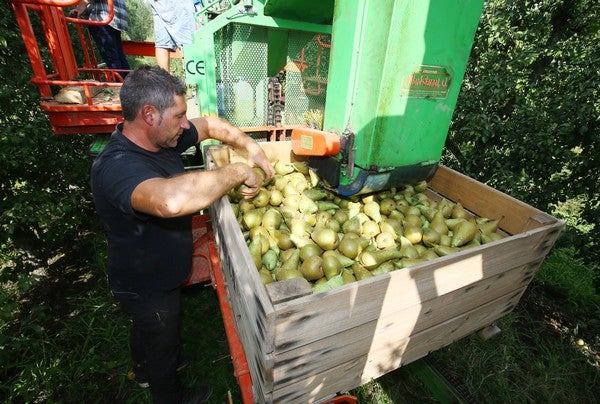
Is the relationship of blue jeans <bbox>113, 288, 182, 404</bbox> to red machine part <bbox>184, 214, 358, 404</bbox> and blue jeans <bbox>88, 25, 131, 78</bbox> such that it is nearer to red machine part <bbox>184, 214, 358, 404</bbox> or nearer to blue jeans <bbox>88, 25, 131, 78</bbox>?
red machine part <bbox>184, 214, 358, 404</bbox>

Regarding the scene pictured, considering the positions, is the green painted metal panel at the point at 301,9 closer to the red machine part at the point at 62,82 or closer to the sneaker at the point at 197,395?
the red machine part at the point at 62,82

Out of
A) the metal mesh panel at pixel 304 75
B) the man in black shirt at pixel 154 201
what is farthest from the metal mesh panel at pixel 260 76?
the man in black shirt at pixel 154 201

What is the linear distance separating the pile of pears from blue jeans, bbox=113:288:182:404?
2.54ft

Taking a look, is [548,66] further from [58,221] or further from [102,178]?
[58,221]

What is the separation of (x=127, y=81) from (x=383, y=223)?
2.07m

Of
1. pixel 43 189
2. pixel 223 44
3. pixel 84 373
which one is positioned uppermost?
pixel 223 44

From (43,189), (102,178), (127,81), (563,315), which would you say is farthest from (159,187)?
(563,315)

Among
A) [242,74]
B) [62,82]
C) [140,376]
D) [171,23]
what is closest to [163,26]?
[171,23]

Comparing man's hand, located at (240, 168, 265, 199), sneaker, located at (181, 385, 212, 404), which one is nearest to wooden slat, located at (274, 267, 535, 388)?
man's hand, located at (240, 168, 265, 199)

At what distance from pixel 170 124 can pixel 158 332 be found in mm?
1496

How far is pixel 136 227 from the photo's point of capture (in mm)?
2041

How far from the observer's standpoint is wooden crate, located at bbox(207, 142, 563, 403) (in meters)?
1.36

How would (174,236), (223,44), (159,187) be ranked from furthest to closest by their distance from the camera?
(223,44) < (174,236) < (159,187)

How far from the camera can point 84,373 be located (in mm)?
3033
